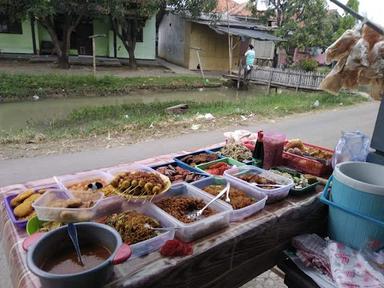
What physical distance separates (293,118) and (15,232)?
8.04 metres

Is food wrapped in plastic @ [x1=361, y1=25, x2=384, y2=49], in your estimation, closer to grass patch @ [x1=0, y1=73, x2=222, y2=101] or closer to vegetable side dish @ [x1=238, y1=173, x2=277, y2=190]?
vegetable side dish @ [x1=238, y1=173, x2=277, y2=190]

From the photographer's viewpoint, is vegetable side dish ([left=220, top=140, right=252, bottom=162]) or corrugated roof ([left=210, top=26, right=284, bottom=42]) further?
corrugated roof ([left=210, top=26, right=284, bottom=42])

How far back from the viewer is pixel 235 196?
193 cm

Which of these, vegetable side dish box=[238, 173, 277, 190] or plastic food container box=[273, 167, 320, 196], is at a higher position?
vegetable side dish box=[238, 173, 277, 190]

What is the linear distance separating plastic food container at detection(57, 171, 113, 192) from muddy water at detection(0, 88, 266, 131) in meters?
7.53

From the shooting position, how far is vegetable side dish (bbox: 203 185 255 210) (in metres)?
1.83

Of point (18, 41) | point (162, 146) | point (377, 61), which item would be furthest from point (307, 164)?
point (18, 41)

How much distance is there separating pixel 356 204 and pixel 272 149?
798 mm

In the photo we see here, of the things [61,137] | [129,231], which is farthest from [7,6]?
[129,231]

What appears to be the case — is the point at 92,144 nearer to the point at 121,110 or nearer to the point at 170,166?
the point at 170,166

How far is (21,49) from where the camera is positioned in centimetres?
1703

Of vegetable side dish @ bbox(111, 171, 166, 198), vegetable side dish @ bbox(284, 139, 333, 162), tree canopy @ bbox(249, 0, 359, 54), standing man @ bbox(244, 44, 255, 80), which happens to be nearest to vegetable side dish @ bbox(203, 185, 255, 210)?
vegetable side dish @ bbox(111, 171, 166, 198)

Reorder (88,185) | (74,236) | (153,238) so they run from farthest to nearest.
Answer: (88,185), (153,238), (74,236)

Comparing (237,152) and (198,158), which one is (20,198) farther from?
(237,152)
